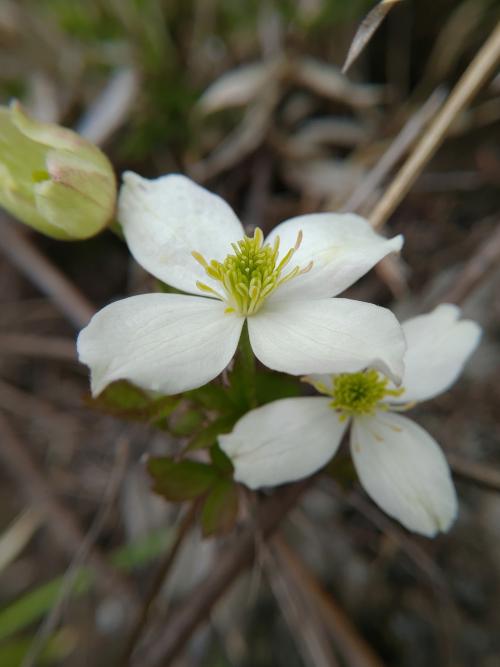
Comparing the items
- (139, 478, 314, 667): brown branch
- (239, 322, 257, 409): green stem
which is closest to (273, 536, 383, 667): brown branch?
(139, 478, 314, 667): brown branch

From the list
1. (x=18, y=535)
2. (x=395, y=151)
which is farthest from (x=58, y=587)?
(x=395, y=151)

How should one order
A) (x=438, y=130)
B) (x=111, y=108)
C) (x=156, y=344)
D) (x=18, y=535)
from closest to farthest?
(x=156, y=344) → (x=438, y=130) → (x=18, y=535) → (x=111, y=108)

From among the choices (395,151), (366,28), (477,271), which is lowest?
(477,271)

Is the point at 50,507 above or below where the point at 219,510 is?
below

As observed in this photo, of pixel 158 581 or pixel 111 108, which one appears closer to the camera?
pixel 158 581

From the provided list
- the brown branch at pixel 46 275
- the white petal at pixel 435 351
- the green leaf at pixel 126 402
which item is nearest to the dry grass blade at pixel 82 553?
the green leaf at pixel 126 402

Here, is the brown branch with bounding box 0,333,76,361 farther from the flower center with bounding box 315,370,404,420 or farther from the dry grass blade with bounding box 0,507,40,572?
the flower center with bounding box 315,370,404,420

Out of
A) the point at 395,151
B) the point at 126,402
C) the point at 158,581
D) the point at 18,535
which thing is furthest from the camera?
the point at 18,535

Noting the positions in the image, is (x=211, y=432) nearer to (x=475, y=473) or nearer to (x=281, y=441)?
(x=281, y=441)


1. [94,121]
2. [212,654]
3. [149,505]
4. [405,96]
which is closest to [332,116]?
[405,96]
